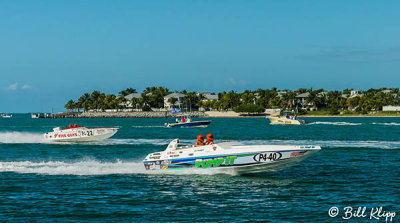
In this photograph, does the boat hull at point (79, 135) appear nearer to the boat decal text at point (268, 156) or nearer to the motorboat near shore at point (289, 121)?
the boat decal text at point (268, 156)

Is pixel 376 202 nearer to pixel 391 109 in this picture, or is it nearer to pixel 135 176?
pixel 135 176

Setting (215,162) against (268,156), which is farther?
(215,162)

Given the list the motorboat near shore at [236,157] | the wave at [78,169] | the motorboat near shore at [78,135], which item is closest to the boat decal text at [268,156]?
the motorboat near shore at [236,157]

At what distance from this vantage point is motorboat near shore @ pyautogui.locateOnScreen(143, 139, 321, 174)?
2320 centimetres

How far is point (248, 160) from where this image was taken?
23.5 metres

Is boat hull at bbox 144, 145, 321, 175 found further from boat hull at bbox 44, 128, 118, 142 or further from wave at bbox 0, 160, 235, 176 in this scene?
boat hull at bbox 44, 128, 118, 142

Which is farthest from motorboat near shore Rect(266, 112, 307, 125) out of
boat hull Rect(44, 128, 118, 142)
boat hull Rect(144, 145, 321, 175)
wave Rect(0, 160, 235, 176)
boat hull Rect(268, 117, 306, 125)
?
boat hull Rect(144, 145, 321, 175)

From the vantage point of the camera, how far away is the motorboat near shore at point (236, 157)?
23.2 m

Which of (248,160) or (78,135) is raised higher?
(78,135)

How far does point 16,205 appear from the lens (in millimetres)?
19062

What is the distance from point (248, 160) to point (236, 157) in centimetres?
56

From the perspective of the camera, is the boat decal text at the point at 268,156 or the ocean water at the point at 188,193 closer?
the ocean water at the point at 188,193

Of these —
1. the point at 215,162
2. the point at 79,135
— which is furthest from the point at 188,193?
the point at 79,135

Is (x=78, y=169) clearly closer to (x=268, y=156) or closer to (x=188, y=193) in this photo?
(x=188, y=193)
